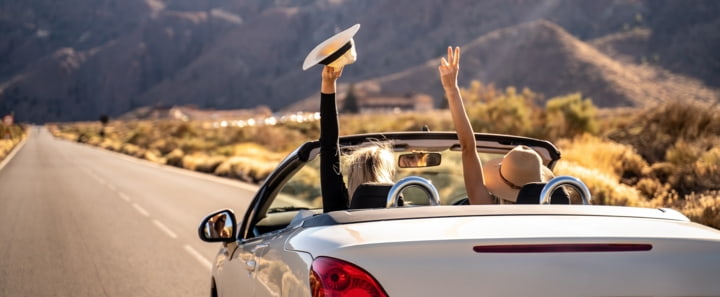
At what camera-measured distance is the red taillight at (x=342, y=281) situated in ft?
7.77

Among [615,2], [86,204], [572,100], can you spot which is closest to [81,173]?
[86,204]

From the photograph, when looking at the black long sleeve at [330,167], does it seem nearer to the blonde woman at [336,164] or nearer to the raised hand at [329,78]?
the blonde woman at [336,164]

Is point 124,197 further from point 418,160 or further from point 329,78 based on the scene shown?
point 329,78

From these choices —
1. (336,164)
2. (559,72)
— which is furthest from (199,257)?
(559,72)

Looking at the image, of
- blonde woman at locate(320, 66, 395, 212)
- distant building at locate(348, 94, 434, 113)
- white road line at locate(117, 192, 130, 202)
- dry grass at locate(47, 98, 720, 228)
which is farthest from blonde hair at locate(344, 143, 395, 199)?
distant building at locate(348, 94, 434, 113)

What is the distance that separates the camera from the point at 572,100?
110 feet

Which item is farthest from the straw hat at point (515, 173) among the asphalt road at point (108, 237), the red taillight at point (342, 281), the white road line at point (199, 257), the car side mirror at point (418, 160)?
the white road line at point (199, 257)

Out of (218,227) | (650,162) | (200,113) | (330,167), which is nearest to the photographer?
(330,167)

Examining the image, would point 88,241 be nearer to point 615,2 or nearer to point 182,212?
point 182,212

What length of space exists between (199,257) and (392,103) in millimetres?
131526

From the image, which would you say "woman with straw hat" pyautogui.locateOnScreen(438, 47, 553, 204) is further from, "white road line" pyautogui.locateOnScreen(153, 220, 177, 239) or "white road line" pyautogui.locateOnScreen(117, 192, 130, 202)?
A: "white road line" pyautogui.locateOnScreen(117, 192, 130, 202)

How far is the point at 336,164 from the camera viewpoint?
385cm

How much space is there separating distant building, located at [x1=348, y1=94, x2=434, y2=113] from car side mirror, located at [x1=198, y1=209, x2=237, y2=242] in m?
131

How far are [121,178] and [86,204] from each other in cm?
997
